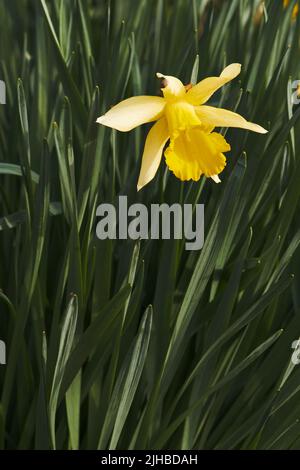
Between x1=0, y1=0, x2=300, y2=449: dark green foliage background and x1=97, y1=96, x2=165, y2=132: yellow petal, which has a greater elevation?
x1=97, y1=96, x2=165, y2=132: yellow petal

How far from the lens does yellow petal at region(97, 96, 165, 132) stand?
3.06 feet

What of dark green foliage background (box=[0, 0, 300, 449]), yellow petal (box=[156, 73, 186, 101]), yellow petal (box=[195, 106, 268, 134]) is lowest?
dark green foliage background (box=[0, 0, 300, 449])

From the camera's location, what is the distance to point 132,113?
96 cm

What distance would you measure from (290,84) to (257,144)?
99 millimetres

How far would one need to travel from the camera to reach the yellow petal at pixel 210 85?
38.9 inches

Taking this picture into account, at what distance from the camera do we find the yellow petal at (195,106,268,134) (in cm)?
96

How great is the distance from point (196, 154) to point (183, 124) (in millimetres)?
65

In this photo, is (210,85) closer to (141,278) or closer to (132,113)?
(132,113)

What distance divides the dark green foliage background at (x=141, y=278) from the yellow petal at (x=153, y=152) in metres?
0.08

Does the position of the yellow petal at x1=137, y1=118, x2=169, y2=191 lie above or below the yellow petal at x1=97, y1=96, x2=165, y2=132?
below

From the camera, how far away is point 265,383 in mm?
1189

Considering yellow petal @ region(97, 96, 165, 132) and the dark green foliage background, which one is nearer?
yellow petal @ region(97, 96, 165, 132)
